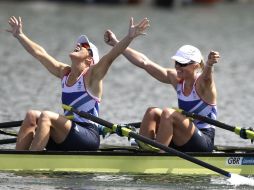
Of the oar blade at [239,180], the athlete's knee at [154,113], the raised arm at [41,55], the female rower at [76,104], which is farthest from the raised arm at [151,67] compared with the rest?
the oar blade at [239,180]

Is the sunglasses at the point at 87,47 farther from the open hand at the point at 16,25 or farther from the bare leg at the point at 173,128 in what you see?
the bare leg at the point at 173,128

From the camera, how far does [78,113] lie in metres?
14.8

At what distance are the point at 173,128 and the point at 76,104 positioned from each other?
1486mm

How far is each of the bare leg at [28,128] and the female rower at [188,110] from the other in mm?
1657

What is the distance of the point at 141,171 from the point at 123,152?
39cm

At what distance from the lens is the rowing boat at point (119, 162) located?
14570mm

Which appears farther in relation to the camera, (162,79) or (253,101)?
(253,101)

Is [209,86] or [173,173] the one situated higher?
[209,86]

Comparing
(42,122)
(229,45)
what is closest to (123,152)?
(42,122)

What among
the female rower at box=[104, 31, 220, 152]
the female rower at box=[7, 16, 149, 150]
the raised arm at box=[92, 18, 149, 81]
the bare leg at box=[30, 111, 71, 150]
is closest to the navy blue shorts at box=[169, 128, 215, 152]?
the female rower at box=[104, 31, 220, 152]

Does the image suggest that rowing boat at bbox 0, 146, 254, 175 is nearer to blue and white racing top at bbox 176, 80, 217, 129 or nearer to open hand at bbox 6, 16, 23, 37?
blue and white racing top at bbox 176, 80, 217, 129

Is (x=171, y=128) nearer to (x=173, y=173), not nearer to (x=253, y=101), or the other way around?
(x=173, y=173)

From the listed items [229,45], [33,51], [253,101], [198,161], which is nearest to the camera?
[198,161]

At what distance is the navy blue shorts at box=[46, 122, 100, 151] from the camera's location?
14.8m
